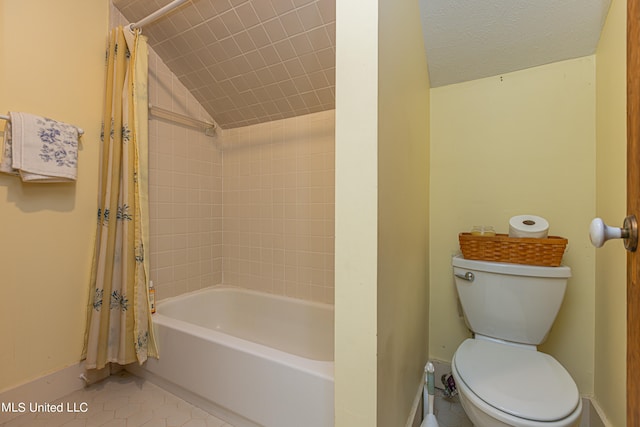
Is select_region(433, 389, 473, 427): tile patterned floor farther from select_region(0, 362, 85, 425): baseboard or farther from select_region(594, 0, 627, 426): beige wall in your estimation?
select_region(0, 362, 85, 425): baseboard

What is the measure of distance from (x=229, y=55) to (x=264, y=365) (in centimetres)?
176

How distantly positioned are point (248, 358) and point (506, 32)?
1.86 m

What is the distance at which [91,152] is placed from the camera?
5.36 ft

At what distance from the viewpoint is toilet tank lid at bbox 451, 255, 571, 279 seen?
1.19 meters

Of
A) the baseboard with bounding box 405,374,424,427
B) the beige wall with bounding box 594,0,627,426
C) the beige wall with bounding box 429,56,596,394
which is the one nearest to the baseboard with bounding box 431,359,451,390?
the beige wall with bounding box 429,56,596,394

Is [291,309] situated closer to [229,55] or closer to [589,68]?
[229,55]

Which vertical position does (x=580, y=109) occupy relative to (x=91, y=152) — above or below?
above

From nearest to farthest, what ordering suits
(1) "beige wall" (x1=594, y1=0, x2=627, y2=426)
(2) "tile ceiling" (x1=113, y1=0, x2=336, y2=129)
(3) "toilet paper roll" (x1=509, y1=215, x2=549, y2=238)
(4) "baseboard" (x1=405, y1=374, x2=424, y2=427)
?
(1) "beige wall" (x1=594, y1=0, x2=627, y2=426)
(4) "baseboard" (x1=405, y1=374, x2=424, y2=427)
(3) "toilet paper roll" (x1=509, y1=215, x2=549, y2=238)
(2) "tile ceiling" (x1=113, y1=0, x2=336, y2=129)

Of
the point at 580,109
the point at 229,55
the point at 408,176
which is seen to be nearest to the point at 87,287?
the point at 229,55

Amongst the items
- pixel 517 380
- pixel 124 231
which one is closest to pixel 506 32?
pixel 517 380

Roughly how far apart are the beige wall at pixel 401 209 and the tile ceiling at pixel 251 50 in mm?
577

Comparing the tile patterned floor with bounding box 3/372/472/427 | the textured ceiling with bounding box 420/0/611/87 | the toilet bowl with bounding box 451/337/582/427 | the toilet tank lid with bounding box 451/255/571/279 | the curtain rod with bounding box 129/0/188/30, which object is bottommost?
the tile patterned floor with bounding box 3/372/472/427

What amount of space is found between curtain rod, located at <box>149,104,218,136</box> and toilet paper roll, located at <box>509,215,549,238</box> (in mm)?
2107

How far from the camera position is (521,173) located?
1.45 metres
